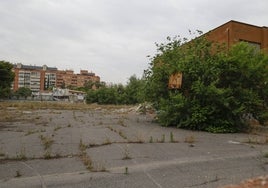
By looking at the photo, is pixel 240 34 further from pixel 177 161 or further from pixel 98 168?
pixel 98 168

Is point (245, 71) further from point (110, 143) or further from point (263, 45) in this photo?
point (263, 45)

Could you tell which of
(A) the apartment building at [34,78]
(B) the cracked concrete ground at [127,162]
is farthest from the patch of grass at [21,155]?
(A) the apartment building at [34,78]

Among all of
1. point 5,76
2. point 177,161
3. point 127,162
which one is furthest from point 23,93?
point 177,161

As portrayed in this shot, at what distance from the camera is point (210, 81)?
1695 cm

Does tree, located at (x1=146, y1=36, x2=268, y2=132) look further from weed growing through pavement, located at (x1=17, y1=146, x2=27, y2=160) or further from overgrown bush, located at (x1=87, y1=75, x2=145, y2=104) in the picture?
overgrown bush, located at (x1=87, y1=75, x2=145, y2=104)

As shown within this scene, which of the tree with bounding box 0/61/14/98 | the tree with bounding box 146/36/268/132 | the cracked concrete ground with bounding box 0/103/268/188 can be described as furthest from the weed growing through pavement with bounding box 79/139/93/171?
the tree with bounding box 0/61/14/98

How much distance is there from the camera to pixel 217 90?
15703 mm

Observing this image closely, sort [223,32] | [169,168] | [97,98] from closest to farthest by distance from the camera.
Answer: [169,168] < [223,32] < [97,98]

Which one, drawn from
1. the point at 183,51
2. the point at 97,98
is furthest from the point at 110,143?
the point at 97,98

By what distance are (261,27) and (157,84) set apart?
17033 mm

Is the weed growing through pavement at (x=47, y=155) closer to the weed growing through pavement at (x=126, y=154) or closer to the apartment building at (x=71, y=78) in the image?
the weed growing through pavement at (x=126, y=154)

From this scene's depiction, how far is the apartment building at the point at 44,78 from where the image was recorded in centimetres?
16525

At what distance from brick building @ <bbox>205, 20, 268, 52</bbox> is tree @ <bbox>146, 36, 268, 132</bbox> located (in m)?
10.8

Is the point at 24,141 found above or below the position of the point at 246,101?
below
